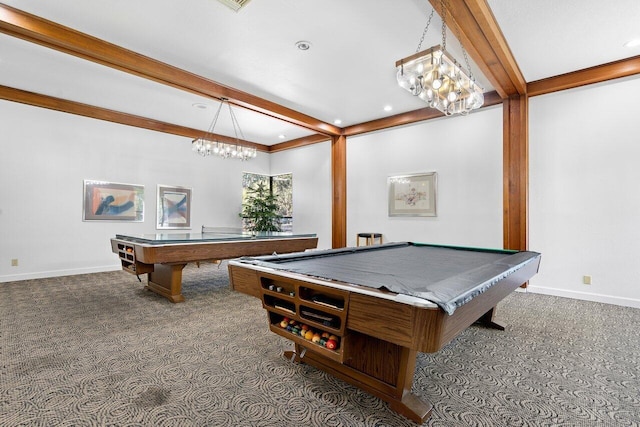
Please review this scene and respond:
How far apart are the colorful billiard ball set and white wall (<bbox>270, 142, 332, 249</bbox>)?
4987 mm

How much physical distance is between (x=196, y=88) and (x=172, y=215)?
3.11 m

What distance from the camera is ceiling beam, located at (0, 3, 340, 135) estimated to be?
9.11 ft

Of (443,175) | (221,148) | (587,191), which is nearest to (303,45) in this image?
(221,148)

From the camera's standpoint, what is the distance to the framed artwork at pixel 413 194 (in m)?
5.21

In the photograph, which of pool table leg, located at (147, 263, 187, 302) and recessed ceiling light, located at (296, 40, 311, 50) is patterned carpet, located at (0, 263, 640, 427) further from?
recessed ceiling light, located at (296, 40, 311, 50)

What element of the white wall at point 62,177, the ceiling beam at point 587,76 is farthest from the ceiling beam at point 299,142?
the ceiling beam at point 587,76

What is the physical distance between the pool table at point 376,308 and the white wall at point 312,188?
4664mm

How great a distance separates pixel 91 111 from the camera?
5.26 m

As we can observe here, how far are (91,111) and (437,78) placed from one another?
5.65 m

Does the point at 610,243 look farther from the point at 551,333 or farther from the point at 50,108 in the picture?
the point at 50,108

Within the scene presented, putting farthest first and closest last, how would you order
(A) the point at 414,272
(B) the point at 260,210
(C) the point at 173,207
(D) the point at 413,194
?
(B) the point at 260,210, (C) the point at 173,207, (D) the point at 413,194, (A) the point at 414,272

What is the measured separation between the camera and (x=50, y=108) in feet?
16.1

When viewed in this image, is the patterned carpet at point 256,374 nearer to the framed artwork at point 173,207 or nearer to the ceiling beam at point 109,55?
the ceiling beam at point 109,55

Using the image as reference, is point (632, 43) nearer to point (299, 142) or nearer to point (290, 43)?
point (290, 43)
